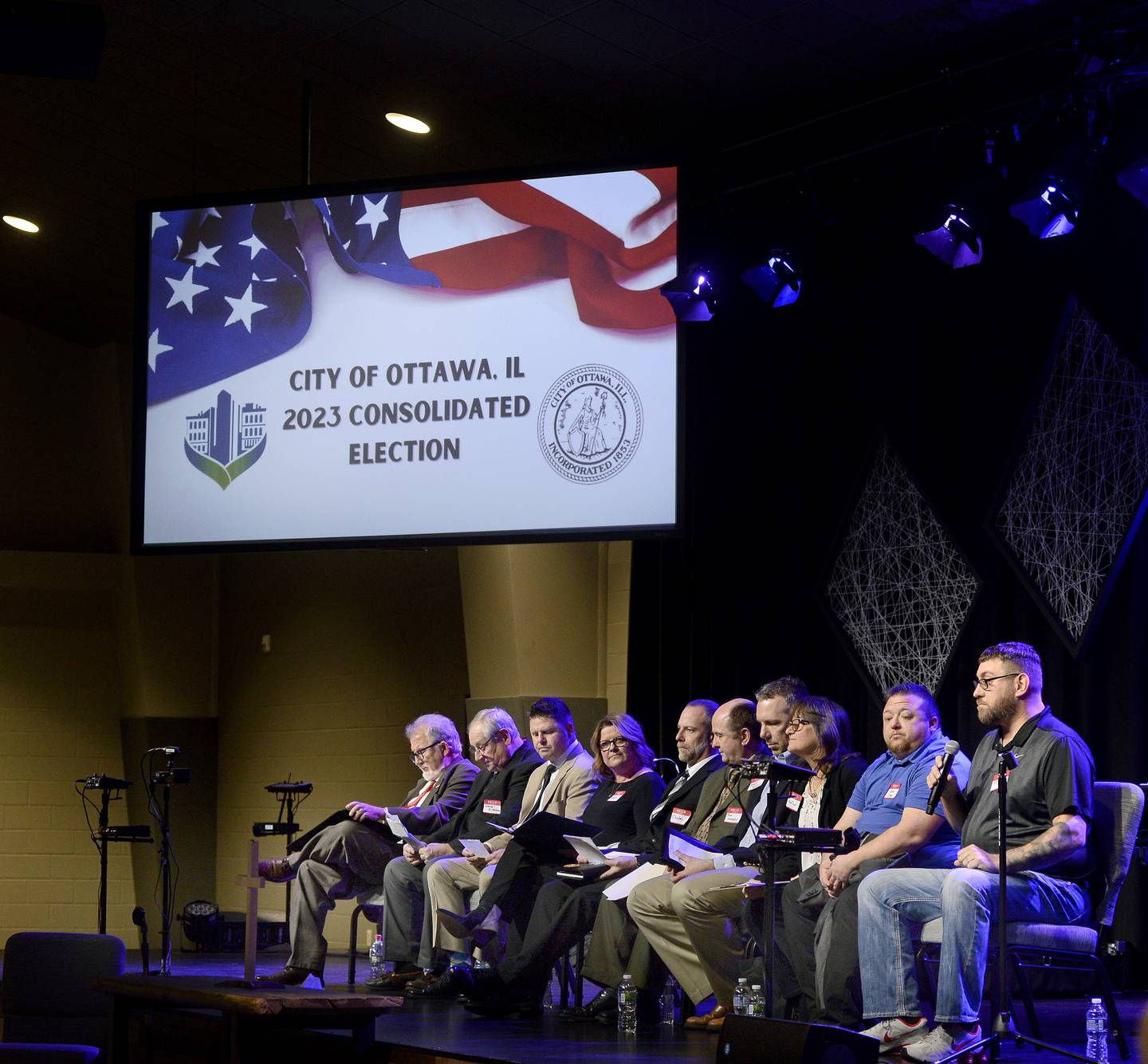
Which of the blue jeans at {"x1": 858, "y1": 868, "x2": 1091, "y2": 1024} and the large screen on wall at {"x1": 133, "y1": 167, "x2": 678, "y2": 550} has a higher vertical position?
the large screen on wall at {"x1": 133, "y1": 167, "x2": 678, "y2": 550}

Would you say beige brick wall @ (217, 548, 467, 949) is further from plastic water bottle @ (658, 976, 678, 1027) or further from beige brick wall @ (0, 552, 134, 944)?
plastic water bottle @ (658, 976, 678, 1027)

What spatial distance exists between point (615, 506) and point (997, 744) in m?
1.72

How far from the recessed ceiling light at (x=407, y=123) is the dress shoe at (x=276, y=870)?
307cm

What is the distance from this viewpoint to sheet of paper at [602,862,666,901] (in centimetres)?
500

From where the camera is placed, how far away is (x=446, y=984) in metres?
5.51

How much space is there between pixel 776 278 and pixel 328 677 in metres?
4.44

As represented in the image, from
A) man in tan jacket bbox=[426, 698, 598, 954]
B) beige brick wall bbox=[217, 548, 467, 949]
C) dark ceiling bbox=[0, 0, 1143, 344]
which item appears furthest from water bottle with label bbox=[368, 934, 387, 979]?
dark ceiling bbox=[0, 0, 1143, 344]

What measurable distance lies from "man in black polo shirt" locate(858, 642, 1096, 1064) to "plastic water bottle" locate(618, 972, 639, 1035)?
95 cm

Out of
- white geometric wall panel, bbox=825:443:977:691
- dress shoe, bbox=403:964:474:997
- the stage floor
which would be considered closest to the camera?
the stage floor

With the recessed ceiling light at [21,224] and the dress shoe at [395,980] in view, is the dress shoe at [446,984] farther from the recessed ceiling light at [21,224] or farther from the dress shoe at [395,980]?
the recessed ceiling light at [21,224]

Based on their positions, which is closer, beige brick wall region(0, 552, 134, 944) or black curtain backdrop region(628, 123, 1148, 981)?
black curtain backdrop region(628, 123, 1148, 981)

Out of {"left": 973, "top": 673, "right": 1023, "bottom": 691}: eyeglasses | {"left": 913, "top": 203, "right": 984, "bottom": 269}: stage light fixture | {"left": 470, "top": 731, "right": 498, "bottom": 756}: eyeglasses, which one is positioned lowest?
{"left": 470, "top": 731, "right": 498, "bottom": 756}: eyeglasses

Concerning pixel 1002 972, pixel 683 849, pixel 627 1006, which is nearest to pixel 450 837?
pixel 627 1006

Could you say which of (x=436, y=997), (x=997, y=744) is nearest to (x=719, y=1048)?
(x=997, y=744)
